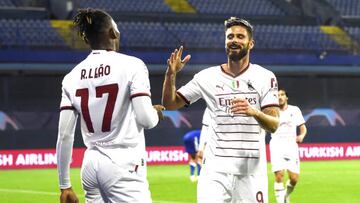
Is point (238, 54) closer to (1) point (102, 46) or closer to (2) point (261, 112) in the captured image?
(2) point (261, 112)

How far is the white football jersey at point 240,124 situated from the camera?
22.4ft

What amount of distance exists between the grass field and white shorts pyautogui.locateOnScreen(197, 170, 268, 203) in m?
8.58

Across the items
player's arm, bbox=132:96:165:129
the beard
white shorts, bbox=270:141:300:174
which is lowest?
white shorts, bbox=270:141:300:174

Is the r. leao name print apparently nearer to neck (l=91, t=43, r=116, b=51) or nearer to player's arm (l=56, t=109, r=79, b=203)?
neck (l=91, t=43, r=116, b=51)

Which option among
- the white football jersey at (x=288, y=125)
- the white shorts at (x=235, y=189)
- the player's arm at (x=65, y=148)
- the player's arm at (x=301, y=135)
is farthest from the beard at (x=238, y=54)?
the player's arm at (x=301, y=135)

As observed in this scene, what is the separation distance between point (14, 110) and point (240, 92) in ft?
69.5

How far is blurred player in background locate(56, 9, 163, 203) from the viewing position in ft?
17.4

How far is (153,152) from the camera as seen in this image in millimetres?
27828

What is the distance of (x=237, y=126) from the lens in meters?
6.85

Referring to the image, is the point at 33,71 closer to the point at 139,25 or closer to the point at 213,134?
the point at 139,25

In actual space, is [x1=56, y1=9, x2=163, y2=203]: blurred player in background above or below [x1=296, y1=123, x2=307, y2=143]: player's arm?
above

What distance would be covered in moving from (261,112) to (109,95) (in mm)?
1534

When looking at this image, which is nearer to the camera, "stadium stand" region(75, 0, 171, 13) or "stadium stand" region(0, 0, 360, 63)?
"stadium stand" region(0, 0, 360, 63)

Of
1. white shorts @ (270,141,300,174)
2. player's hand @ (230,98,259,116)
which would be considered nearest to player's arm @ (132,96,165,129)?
player's hand @ (230,98,259,116)
